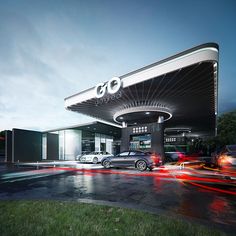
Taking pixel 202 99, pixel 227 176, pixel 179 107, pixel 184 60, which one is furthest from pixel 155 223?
pixel 179 107

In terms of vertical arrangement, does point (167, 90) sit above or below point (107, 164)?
above

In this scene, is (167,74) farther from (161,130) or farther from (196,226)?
(196,226)

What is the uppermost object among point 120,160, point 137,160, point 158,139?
point 158,139

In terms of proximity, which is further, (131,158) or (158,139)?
(158,139)

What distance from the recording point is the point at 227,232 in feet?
11.0


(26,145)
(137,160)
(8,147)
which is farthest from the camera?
(26,145)

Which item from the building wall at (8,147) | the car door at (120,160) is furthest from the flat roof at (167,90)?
the building wall at (8,147)

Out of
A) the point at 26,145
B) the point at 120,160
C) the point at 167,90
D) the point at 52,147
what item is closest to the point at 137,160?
the point at 120,160

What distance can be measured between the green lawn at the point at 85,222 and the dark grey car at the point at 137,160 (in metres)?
9.33

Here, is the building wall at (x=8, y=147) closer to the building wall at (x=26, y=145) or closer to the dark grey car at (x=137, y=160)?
the building wall at (x=26, y=145)

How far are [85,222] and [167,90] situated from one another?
580 inches

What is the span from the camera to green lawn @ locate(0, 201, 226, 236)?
3346mm

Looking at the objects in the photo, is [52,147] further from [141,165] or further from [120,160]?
[141,165]

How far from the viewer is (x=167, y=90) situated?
1675 centimetres
